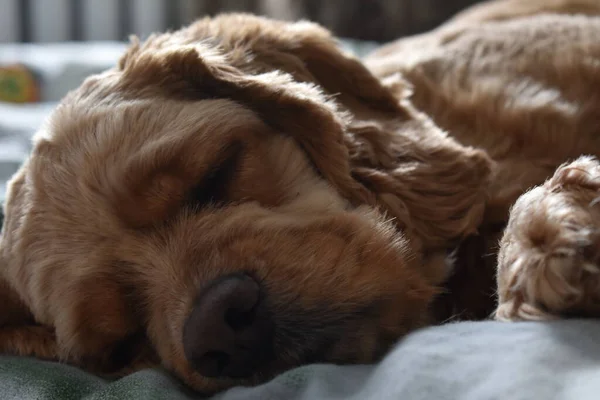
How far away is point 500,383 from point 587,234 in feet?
1.27

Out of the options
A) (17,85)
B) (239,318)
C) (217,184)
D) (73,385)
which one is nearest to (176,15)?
(17,85)

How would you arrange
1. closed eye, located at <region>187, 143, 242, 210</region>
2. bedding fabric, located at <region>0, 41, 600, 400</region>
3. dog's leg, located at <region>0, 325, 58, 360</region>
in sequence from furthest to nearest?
dog's leg, located at <region>0, 325, 58, 360</region> < closed eye, located at <region>187, 143, 242, 210</region> < bedding fabric, located at <region>0, 41, 600, 400</region>

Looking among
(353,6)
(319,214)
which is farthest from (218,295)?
(353,6)

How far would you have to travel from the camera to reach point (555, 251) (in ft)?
3.91

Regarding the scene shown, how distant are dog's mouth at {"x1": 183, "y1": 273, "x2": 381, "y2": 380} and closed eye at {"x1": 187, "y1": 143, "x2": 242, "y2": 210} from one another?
26 cm

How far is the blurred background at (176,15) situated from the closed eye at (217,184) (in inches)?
143

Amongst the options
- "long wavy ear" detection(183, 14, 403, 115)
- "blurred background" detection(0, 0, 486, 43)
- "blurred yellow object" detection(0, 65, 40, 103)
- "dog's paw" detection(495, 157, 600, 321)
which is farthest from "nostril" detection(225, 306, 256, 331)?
"blurred background" detection(0, 0, 486, 43)

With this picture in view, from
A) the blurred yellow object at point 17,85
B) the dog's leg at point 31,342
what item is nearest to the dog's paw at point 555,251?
the dog's leg at point 31,342

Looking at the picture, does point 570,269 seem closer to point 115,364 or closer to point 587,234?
point 587,234

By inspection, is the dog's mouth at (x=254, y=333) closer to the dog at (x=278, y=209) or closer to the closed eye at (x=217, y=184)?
the dog at (x=278, y=209)

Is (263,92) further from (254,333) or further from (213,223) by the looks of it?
(254,333)

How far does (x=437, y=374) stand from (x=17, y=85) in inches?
154

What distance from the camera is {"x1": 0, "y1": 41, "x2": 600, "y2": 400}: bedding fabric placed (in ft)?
2.95

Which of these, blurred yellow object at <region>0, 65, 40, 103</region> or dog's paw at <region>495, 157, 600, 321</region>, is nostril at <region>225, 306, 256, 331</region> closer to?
dog's paw at <region>495, 157, 600, 321</region>
